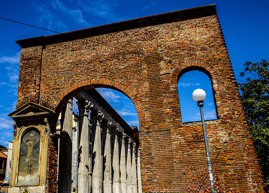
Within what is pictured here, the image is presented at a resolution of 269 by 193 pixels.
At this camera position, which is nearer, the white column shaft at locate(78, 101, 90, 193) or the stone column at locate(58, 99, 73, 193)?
the stone column at locate(58, 99, 73, 193)

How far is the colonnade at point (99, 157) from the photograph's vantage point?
15086 mm

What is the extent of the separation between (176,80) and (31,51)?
6801 mm

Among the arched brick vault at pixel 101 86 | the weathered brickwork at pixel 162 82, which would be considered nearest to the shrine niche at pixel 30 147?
the weathered brickwork at pixel 162 82

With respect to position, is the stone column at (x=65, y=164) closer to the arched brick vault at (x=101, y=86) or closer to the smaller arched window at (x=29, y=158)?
the smaller arched window at (x=29, y=158)

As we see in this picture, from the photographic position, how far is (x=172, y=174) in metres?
8.49

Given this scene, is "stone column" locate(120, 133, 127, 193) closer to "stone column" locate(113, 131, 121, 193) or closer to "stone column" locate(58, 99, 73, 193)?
"stone column" locate(113, 131, 121, 193)

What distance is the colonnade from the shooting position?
49.5ft

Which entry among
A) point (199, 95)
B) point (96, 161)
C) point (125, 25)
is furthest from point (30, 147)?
point (96, 161)

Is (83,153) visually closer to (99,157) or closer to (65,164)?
(65,164)

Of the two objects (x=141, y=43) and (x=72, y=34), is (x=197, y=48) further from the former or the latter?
(x=72, y=34)

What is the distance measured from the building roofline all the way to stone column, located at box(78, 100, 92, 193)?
21.2 feet

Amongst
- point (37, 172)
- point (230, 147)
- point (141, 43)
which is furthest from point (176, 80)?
point (37, 172)

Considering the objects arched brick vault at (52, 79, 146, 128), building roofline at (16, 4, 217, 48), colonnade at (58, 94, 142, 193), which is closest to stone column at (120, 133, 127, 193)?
colonnade at (58, 94, 142, 193)

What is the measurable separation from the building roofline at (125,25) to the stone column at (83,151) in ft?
21.2
